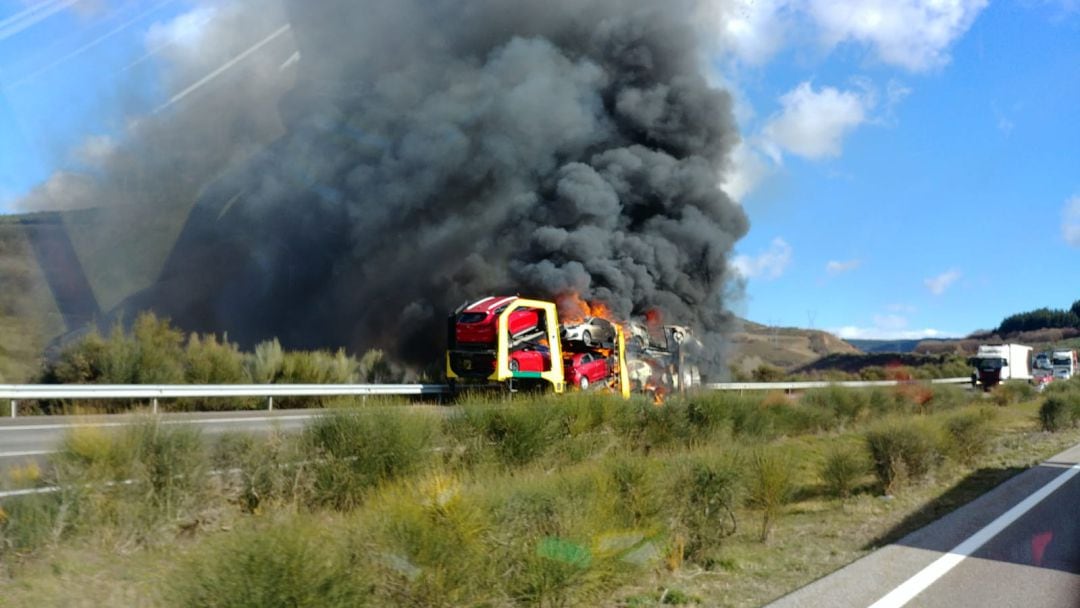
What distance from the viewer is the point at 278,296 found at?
40.8 metres

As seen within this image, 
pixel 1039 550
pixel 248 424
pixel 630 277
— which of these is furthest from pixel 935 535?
pixel 630 277

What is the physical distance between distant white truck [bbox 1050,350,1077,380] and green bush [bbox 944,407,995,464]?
48.2m

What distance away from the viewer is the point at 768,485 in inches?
366

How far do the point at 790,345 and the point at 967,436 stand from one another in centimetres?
7602

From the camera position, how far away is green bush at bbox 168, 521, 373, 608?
14.2 ft

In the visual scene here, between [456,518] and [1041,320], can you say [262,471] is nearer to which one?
[456,518]

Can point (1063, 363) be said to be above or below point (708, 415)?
above

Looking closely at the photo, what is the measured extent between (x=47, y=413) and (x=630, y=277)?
18788mm

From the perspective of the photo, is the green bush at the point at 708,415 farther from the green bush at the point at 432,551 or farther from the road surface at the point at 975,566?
the green bush at the point at 432,551

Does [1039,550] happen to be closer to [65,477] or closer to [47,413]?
[65,477]

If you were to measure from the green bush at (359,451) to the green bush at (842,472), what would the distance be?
6.27 meters

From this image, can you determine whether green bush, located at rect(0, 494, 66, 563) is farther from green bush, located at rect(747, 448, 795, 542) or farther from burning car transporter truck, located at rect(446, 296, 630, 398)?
burning car transporter truck, located at rect(446, 296, 630, 398)

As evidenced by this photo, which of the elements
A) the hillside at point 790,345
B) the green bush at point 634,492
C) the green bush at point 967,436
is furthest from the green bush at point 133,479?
the hillside at point 790,345

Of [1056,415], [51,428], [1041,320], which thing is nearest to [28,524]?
[51,428]
